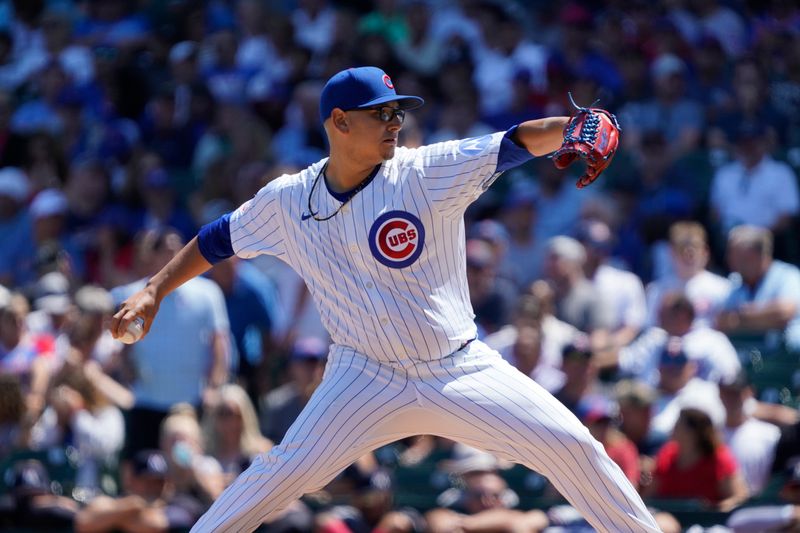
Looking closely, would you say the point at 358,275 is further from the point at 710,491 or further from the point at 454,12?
the point at 454,12

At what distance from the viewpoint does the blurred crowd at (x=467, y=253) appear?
22.5 ft

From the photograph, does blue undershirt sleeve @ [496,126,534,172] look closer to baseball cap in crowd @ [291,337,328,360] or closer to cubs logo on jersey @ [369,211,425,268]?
cubs logo on jersey @ [369,211,425,268]

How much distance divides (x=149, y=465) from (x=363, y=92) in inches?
125

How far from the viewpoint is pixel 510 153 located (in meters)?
4.29

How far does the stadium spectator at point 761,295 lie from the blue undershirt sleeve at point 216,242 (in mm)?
3815

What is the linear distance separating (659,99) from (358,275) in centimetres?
600

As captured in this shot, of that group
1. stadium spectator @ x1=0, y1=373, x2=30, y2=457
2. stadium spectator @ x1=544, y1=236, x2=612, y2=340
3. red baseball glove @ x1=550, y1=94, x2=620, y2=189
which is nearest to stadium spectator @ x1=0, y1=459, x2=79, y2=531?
stadium spectator @ x1=0, y1=373, x2=30, y2=457

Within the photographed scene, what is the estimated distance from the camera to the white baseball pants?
4.32 metres

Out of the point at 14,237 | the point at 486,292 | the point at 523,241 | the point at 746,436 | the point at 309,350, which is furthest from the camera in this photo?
the point at 14,237

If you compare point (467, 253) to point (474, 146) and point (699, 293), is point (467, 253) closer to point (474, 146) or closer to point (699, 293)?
point (699, 293)

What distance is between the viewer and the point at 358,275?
4461 mm

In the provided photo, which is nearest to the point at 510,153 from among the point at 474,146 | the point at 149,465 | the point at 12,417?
the point at 474,146

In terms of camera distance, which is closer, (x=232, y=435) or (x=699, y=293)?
(x=232, y=435)

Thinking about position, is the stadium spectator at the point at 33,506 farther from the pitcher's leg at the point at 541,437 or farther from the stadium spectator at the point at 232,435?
the pitcher's leg at the point at 541,437
